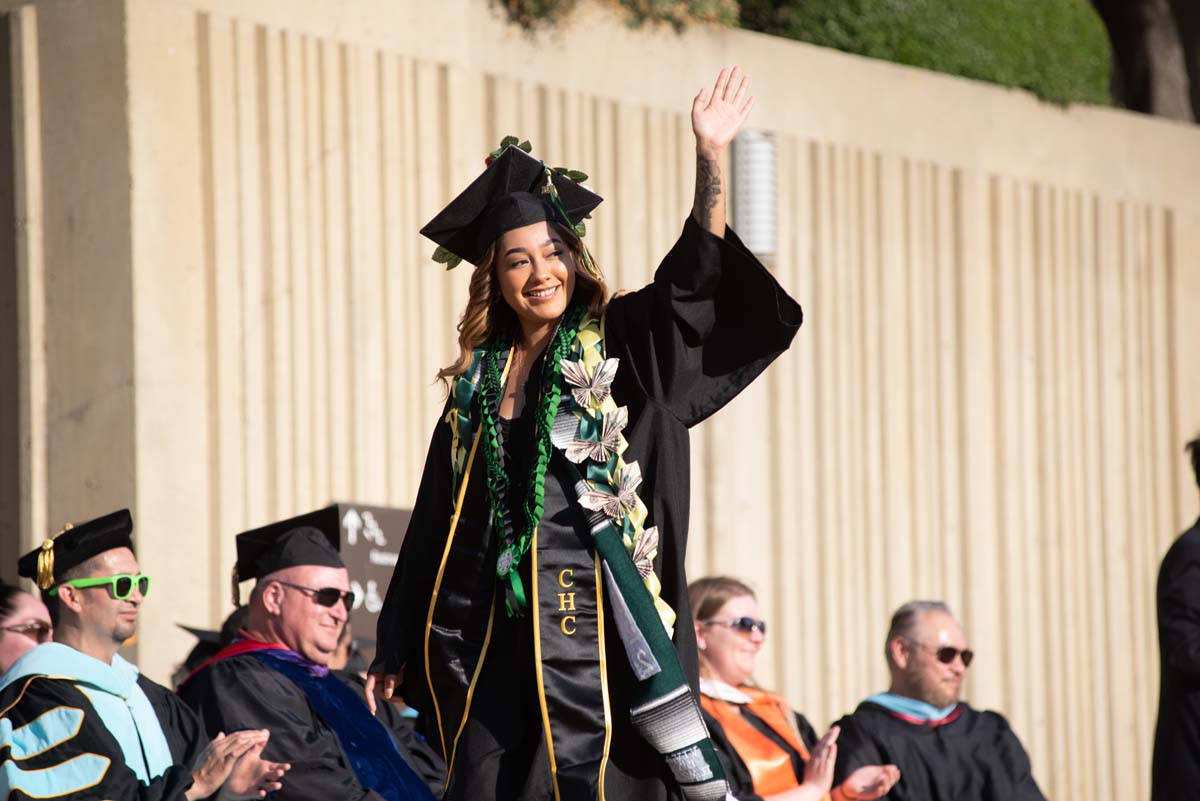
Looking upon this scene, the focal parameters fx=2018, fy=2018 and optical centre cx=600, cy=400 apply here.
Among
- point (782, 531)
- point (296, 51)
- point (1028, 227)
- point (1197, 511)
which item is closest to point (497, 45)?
point (296, 51)

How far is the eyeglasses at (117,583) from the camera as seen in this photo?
18.0 ft

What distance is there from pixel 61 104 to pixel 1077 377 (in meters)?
6.34

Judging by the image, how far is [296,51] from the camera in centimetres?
831

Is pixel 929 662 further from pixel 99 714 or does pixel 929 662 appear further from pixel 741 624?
pixel 99 714

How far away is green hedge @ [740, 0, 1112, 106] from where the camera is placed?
1142cm

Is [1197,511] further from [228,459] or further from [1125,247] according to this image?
[228,459]

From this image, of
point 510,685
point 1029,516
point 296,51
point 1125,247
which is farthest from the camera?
point 1125,247

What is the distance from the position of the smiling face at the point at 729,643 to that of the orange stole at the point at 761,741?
0.33 feet

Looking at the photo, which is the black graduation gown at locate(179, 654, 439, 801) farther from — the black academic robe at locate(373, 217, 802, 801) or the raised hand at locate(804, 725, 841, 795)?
the black academic robe at locate(373, 217, 802, 801)

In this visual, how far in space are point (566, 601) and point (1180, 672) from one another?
317 centimetres

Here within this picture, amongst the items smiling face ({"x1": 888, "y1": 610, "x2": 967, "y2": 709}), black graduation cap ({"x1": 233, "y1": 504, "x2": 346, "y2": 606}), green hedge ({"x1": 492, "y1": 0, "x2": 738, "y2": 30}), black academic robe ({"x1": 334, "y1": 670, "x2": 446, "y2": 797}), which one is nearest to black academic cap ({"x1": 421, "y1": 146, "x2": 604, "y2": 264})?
black graduation cap ({"x1": 233, "y1": 504, "x2": 346, "y2": 606})

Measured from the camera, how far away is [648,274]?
9.67 m

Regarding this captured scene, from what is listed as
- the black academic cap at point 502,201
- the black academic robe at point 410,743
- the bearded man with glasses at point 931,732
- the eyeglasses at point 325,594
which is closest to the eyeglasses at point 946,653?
the bearded man with glasses at point 931,732

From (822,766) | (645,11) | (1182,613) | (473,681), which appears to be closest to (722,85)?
(473,681)
